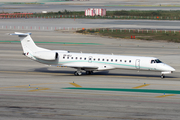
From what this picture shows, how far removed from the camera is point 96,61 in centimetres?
3794

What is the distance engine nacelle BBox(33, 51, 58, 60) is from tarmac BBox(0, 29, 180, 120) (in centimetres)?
227

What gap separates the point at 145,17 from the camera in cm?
11456

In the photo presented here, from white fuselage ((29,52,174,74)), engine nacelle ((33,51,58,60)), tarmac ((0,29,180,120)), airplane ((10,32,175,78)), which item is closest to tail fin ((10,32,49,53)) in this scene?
airplane ((10,32,175,78))

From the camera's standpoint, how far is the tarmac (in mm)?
23406

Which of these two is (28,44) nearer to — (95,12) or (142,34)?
(142,34)

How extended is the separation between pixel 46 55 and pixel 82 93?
1103 centimetres

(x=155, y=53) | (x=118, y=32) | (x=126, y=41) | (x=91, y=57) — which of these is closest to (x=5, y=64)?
(x=91, y=57)

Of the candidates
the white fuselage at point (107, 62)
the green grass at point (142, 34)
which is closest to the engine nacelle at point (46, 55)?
the white fuselage at point (107, 62)

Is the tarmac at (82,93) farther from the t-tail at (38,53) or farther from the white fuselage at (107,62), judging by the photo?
the t-tail at (38,53)

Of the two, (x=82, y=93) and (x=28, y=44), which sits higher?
(x=28, y=44)

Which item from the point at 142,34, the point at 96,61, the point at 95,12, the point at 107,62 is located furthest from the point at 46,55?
the point at 95,12

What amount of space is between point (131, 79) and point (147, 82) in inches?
93.3

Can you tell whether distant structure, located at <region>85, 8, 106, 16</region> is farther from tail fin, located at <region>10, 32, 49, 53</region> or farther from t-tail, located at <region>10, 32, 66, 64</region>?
t-tail, located at <region>10, 32, 66, 64</region>

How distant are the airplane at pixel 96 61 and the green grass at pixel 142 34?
112 ft
